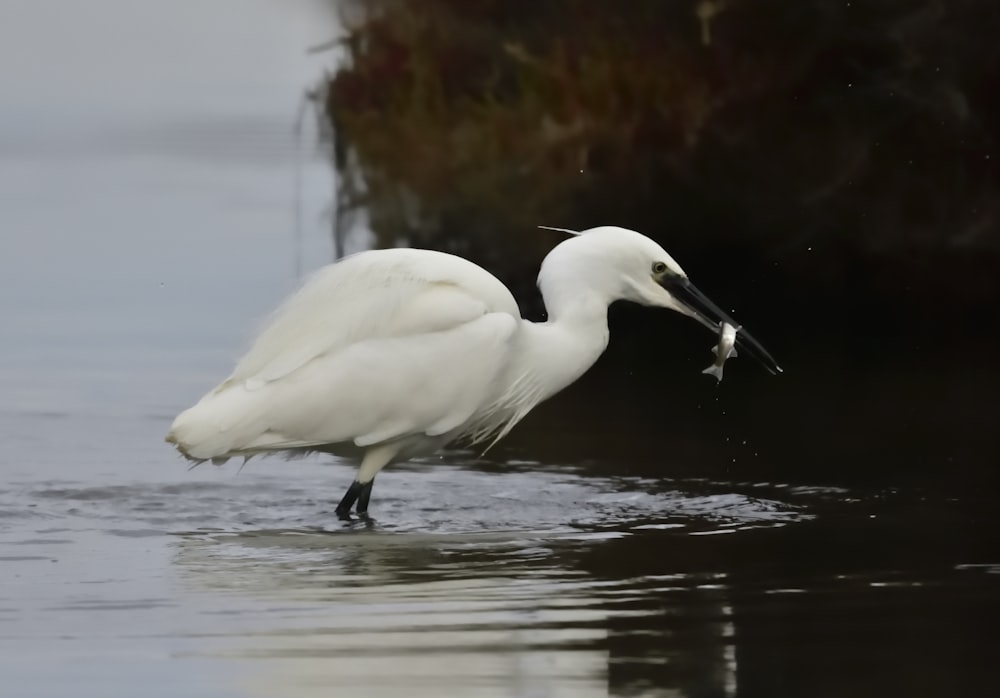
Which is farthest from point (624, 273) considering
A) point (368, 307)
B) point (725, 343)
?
point (368, 307)

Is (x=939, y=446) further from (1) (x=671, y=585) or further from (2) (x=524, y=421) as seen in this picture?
(1) (x=671, y=585)

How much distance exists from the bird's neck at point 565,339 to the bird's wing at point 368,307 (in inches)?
9.8

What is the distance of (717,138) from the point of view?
14.3 metres

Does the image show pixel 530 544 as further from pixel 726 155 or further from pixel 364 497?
pixel 726 155

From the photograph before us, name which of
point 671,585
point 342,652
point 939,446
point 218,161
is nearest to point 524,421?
point 939,446

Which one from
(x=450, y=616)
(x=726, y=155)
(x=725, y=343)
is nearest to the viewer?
(x=450, y=616)

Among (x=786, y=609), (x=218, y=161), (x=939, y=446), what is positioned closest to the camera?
(x=786, y=609)

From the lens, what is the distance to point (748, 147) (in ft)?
46.7

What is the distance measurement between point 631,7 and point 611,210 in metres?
1.23

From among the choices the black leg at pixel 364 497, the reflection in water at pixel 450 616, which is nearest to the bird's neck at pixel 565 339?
the black leg at pixel 364 497

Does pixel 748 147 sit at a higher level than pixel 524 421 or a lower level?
higher

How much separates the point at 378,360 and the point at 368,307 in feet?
0.62

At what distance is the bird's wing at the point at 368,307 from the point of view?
851 cm

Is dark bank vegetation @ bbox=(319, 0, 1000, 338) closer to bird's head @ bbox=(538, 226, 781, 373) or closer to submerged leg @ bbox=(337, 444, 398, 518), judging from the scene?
bird's head @ bbox=(538, 226, 781, 373)
